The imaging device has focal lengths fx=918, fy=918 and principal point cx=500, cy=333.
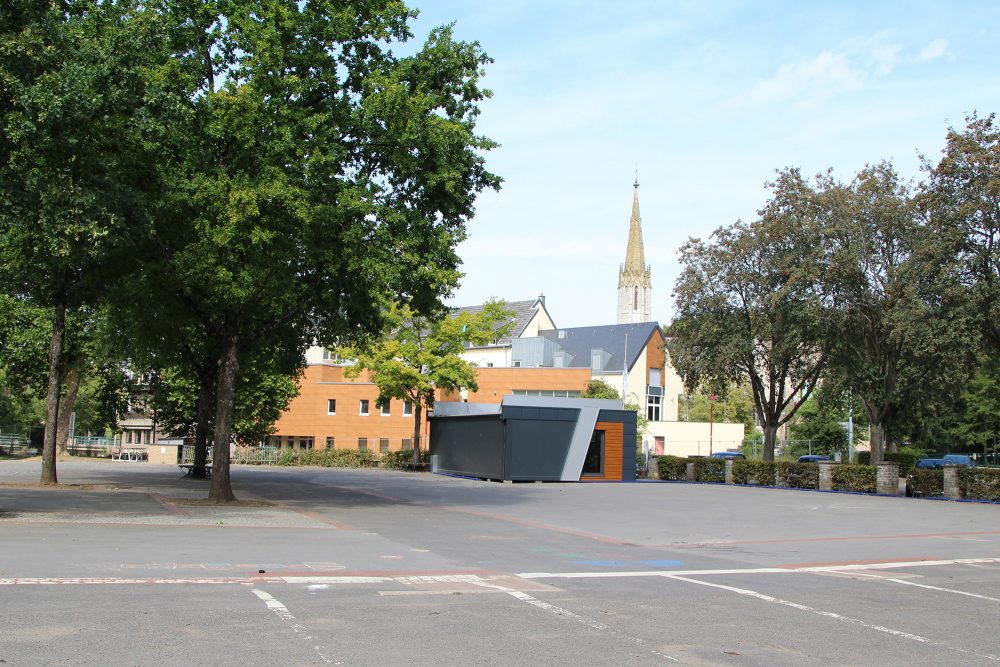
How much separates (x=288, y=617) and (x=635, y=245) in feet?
506

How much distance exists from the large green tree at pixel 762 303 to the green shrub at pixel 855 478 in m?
5.44

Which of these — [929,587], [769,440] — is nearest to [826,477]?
[769,440]

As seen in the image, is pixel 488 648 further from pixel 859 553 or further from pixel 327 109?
pixel 327 109

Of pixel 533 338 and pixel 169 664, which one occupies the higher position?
pixel 533 338

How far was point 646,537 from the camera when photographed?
57.0 feet

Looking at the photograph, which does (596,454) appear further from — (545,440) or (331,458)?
(331,458)

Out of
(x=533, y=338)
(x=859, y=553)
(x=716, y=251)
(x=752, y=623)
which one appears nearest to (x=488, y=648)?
(x=752, y=623)

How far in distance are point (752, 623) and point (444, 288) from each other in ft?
47.1

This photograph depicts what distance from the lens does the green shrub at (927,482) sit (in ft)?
107

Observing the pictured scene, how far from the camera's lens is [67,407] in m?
58.0

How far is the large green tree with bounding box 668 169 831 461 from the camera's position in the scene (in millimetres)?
37188

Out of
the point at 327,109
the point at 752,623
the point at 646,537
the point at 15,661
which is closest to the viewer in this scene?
the point at 15,661

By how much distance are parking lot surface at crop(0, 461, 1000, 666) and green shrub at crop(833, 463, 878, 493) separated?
14.2 meters

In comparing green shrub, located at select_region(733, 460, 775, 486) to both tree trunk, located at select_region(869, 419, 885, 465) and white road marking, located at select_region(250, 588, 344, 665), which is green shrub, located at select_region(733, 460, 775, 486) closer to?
tree trunk, located at select_region(869, 419, 885, 465)
